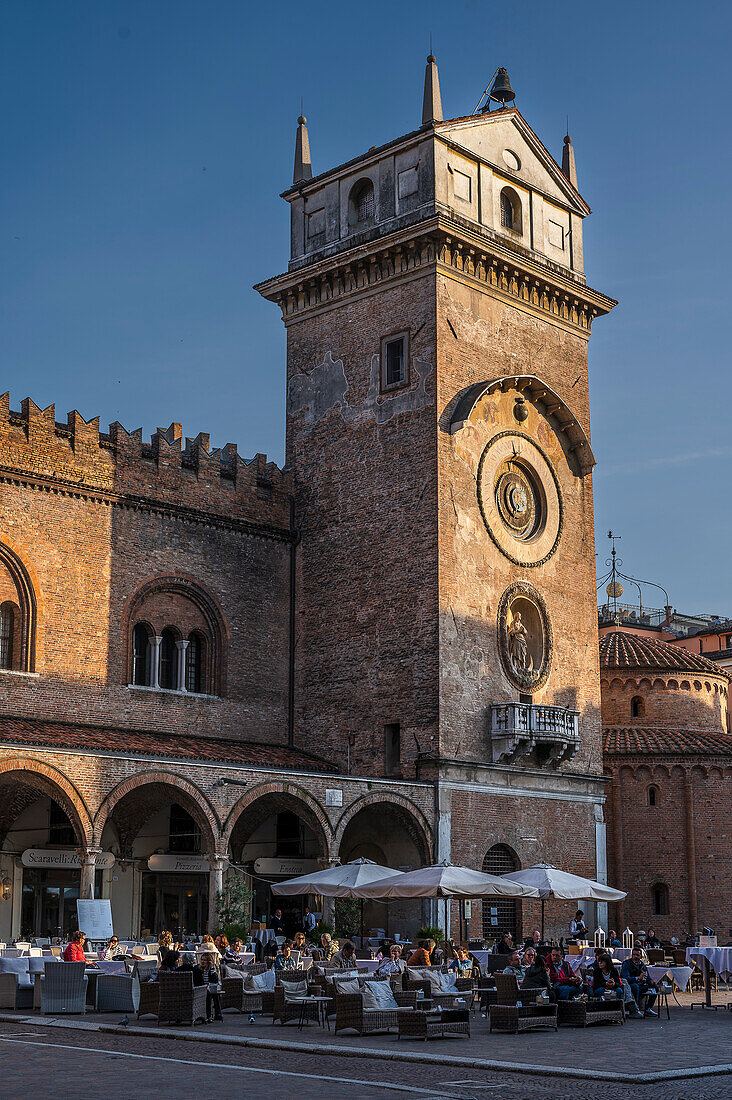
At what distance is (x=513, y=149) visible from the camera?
3578 cm

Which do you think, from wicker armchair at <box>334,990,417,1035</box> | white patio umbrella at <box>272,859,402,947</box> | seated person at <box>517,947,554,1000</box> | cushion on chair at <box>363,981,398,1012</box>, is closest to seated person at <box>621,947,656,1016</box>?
seated person at <box>517,947,554,1000</box>

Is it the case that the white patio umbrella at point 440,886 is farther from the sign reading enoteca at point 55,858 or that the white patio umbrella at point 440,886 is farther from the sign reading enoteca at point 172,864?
the sign reading enoteca at point 172,864

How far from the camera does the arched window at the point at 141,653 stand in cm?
3102

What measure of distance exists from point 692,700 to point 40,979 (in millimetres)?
25982

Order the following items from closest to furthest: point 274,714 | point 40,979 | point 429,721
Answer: point 40,979 → point 429,721 → point 274,714

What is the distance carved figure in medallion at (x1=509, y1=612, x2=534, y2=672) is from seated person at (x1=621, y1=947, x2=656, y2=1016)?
478 inches

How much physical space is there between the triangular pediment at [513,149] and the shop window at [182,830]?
680 inches

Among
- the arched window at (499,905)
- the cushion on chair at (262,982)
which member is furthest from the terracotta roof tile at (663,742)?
the cushion on chair at (262,982)

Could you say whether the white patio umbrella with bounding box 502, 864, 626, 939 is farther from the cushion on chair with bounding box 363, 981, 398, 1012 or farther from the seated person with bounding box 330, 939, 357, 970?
the cushion on chair with bounding box 363, 981, 398, 1012

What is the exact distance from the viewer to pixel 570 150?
38.4 metres

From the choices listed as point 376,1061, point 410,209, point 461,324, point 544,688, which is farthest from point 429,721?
point 376,1061

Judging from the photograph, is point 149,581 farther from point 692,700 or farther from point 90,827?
point 692,700

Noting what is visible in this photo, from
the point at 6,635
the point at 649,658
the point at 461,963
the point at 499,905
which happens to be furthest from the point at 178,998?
the point at 649,658

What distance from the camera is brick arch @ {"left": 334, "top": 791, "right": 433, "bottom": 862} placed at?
28812 millimetres
